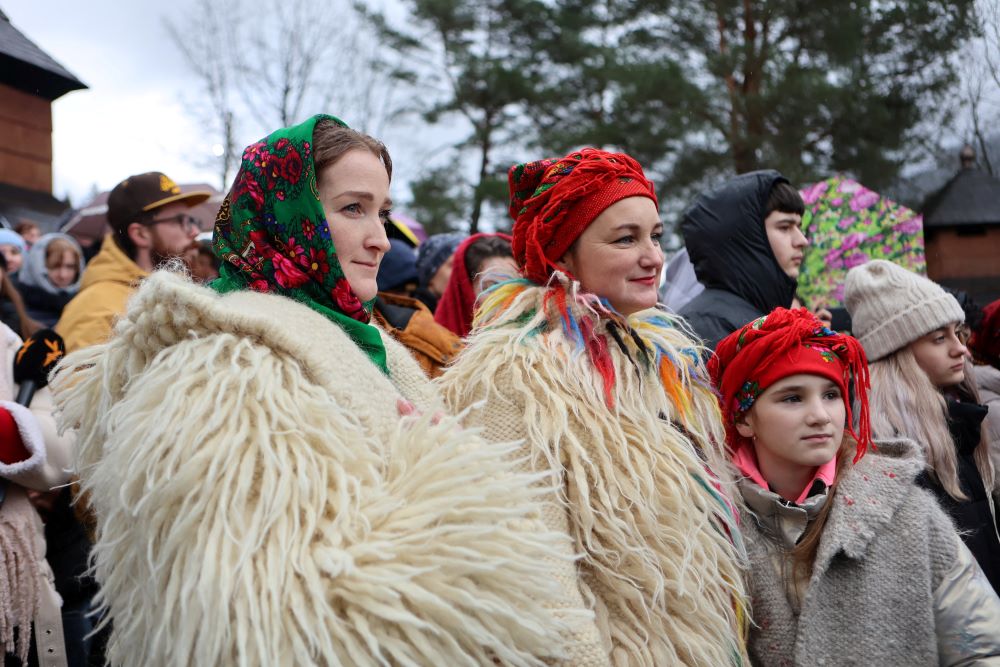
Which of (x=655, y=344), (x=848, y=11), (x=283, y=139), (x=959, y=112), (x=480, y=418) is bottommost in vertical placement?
(x=480, y=418)

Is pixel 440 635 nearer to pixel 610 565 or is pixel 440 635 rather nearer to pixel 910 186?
pixel 610 565

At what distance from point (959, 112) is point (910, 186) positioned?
10.7 feet

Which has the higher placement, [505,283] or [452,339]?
[505,283]

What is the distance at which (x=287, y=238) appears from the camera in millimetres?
1926

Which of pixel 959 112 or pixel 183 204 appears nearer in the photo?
pixel 183 204

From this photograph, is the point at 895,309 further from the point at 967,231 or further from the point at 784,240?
the point at 967,231

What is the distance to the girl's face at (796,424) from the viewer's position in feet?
7.68

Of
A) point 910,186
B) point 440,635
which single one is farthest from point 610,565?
point 910,186

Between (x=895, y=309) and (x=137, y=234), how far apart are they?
3.19 m

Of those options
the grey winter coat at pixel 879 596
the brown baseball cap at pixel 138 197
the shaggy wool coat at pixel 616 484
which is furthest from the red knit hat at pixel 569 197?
the brown baseball cap at pixel 138 197

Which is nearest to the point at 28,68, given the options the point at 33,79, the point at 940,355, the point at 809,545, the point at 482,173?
the point at 33,79

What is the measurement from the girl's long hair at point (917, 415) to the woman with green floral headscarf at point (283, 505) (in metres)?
1.98

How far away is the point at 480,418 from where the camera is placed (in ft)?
6.89

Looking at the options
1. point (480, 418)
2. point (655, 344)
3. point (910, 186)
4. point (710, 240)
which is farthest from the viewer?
point (910, 186)
